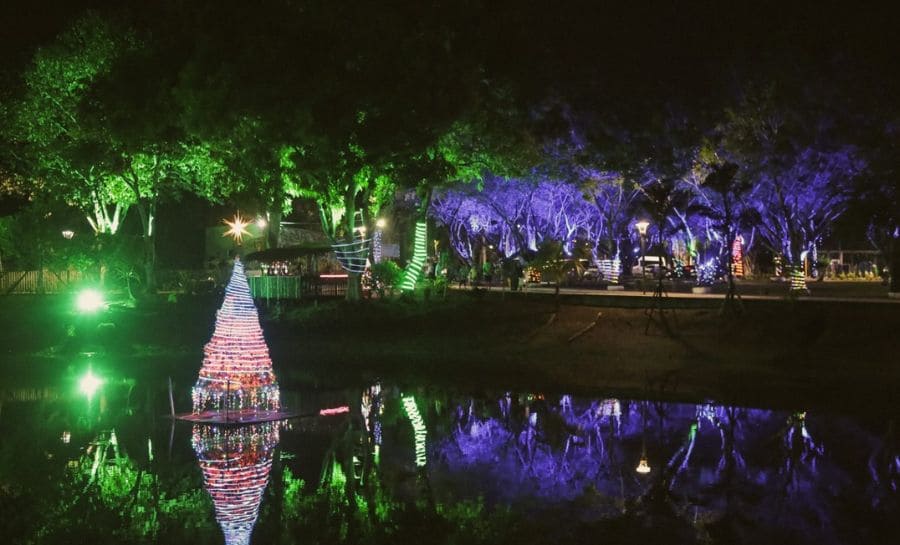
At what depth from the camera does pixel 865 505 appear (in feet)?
38.5

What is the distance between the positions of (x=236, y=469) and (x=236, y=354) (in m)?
3.88

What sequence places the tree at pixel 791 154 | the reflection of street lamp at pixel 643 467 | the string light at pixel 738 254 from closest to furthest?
the reflection of street lamp at pixel 643 467, the tree at pixel 791 154, the string light at pixel 738 254

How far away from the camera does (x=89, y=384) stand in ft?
77.6

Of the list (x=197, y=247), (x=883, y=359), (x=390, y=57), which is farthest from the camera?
(x=197, y=247)

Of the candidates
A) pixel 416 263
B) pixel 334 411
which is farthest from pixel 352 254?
pixel 334 411

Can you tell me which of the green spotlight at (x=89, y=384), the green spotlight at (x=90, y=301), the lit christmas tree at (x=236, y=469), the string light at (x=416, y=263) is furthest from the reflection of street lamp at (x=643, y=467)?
the green spotlight at (x=90, y=301)

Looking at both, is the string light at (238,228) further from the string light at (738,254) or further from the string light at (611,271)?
the string light at (738,254)

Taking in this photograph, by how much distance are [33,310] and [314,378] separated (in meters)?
20.0

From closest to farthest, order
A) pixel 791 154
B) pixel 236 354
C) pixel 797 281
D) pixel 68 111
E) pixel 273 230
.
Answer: pixel 236 354 < pixel 797 281 < pixel 68 111 < pixel 791 154 < pixel 273 230

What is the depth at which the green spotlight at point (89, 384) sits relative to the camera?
22.2m

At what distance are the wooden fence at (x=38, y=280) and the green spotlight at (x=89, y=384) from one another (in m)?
23.6

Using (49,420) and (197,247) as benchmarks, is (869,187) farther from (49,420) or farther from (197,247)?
(197,247)

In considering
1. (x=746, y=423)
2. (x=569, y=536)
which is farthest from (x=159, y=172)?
(x=569, y=536)

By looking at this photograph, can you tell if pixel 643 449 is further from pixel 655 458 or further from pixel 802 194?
pixel 802 194
